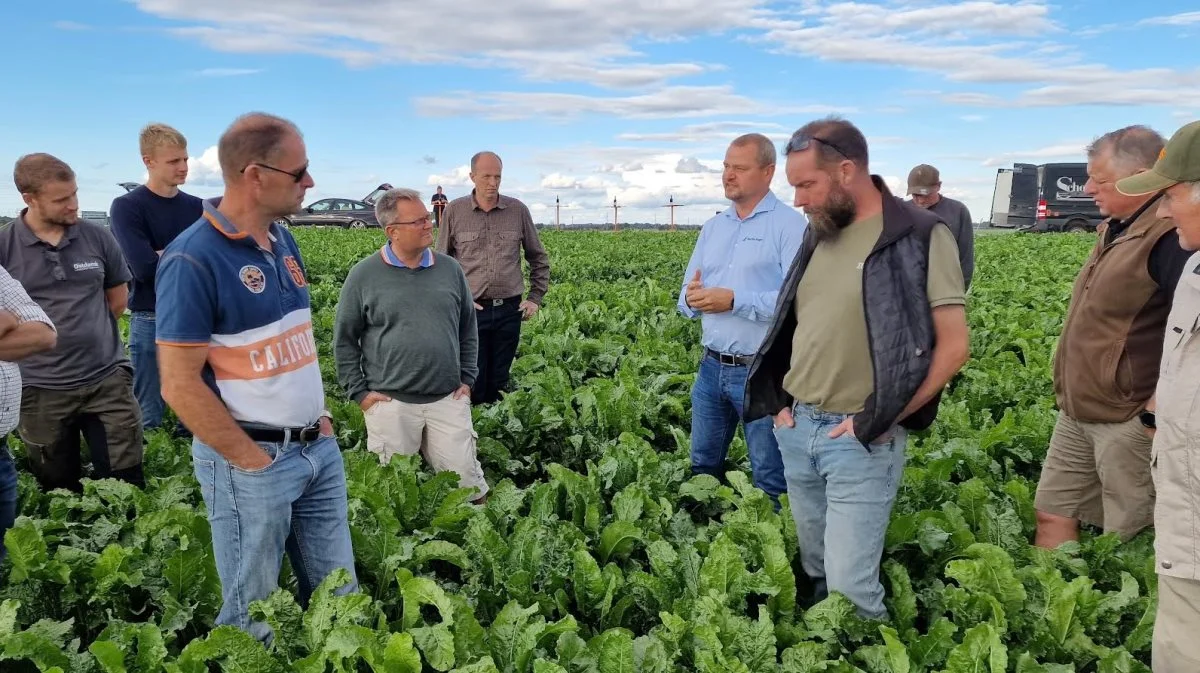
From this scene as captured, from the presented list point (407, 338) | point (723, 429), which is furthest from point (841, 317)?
point (407, 338)

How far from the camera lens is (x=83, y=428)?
15.5 ft

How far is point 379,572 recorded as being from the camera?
3.91m

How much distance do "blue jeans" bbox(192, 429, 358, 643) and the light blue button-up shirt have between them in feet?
6.80

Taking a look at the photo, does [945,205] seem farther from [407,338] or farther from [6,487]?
[6,487]

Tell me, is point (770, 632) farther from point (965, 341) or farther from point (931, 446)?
point (931, 446)

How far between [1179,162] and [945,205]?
17.0 feet

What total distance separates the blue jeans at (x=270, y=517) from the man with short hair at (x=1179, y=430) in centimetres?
271

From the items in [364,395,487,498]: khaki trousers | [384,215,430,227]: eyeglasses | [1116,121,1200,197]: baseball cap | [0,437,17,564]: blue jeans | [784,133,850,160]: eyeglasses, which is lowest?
[364,395,487,498]: khaki trousers

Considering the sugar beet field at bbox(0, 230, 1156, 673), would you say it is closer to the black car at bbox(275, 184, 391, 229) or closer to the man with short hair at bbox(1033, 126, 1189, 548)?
the man with short hair at bbox(1033, 126, 1189, 548)

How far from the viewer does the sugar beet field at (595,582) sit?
10.4 ft

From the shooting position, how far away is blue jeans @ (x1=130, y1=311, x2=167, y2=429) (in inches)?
219

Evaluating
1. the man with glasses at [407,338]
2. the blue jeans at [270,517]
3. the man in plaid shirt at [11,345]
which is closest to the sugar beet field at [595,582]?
the blue jeans at [270,517]

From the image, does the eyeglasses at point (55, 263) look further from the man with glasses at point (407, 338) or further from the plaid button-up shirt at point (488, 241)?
the plaid button-up shirt at point (488, 241)

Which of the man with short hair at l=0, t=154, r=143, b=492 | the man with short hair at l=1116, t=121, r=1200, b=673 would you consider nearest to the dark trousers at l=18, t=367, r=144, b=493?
the man with short hair at l=0, t=154, r=143, b=492
